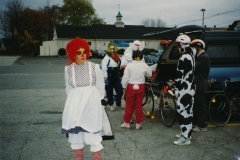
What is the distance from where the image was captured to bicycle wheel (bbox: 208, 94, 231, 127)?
5852 mm

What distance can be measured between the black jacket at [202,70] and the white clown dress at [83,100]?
260 cm

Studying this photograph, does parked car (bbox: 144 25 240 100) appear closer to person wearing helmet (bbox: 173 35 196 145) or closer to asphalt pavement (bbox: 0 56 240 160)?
asphalt pavement (bbox: 0 56 240 160)

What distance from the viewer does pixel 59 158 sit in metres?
4.12

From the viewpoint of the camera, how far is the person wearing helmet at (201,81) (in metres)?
5.23

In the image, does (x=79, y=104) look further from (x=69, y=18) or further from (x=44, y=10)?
(x=69, y=18)

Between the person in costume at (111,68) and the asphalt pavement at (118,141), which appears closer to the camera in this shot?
the asphalt pavement at (118,141)

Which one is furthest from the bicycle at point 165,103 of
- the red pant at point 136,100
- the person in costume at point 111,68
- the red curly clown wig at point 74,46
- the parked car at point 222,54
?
the red curly clown wig at point 74,46

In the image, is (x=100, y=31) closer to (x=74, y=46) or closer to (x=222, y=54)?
(x=222, y=54)

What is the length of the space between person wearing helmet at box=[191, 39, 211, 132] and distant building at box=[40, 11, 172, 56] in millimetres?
48527

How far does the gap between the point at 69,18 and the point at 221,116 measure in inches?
2599

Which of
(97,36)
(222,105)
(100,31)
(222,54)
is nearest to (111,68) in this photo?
(222,54)

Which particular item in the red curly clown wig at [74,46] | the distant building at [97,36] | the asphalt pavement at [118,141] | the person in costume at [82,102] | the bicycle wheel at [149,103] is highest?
the distant building at [97,36]

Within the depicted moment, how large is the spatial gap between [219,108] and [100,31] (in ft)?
175

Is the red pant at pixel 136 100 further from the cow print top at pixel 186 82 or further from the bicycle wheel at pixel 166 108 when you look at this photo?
the cow print top at pixel 186 82
